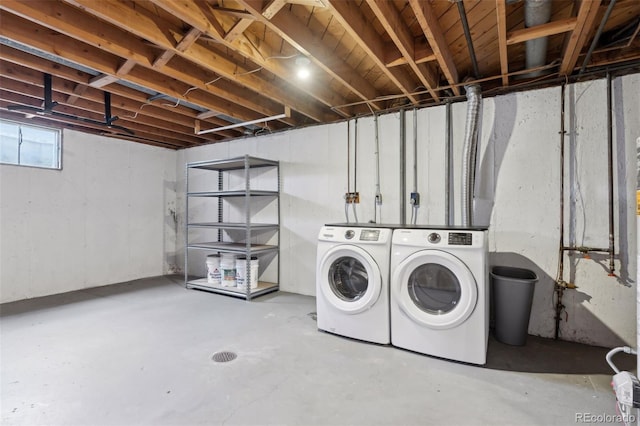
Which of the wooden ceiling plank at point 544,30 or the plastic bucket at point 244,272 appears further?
the plastic bucket at point 244,272

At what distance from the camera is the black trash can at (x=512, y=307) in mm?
2428

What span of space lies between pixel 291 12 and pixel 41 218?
426 cm

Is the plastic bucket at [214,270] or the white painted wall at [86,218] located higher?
the white painted wall at [86,218]

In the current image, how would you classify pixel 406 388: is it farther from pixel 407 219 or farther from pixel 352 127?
pixel 352 127

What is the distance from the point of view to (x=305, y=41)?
83.7 inches

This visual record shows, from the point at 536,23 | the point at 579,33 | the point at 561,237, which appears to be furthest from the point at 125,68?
the point at 561,237

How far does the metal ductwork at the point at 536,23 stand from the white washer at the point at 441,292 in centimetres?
142

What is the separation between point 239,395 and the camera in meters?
1.86

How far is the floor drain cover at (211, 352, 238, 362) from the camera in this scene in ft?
7.48

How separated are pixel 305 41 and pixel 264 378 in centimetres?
235

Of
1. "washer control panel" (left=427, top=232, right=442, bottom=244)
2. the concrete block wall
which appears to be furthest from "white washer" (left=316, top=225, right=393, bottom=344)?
the concrete block wall

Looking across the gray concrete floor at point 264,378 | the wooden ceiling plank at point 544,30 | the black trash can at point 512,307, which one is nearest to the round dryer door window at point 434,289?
the gray concrete floor at point 264,378

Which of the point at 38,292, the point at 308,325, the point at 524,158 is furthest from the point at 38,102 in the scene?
the point at 524,158

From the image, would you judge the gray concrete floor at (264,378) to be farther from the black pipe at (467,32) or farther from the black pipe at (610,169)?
the black pipe at (467,32)
